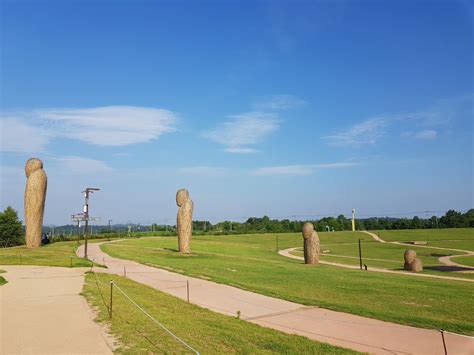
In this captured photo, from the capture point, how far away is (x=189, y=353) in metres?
7.04

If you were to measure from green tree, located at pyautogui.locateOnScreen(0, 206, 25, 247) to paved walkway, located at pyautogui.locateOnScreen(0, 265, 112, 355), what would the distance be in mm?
37168

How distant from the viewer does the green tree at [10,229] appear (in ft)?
157

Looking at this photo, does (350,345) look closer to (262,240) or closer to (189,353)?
(189,353)

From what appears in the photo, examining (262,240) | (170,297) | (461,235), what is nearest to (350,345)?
(170,297)

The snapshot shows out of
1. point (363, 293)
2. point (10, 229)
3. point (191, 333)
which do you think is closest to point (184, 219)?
point (363, 293)

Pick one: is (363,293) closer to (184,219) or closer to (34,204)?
(184,219)

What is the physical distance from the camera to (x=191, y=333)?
851cm

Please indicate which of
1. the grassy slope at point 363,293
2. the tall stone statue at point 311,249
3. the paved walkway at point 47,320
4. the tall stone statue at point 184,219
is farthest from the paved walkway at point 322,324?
the tall stone statue at point 311,249

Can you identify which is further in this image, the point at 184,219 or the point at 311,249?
the point at 184,219

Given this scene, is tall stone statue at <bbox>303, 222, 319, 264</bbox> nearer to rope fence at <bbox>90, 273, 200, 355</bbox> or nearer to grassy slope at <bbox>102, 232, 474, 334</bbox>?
grassy slope at <bbox>102, 232, 474, 334</bbox>

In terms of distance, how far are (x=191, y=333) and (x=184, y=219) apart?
22574 millimetres

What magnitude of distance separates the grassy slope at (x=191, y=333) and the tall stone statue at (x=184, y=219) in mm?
18700

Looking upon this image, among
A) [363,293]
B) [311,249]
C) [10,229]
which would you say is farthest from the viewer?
[10,229]

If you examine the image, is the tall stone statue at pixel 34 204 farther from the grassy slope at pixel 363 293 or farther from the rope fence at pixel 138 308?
the rope fence at pixel 138 308
